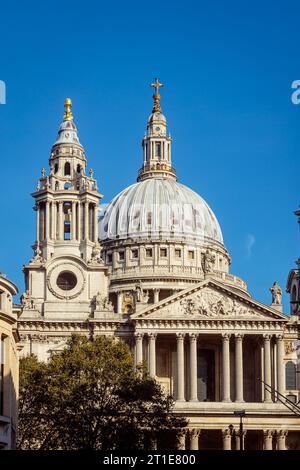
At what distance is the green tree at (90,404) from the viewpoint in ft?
327

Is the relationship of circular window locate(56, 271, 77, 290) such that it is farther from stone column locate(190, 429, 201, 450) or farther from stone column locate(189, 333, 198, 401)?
stone column locate(190, 429, 201, 450)

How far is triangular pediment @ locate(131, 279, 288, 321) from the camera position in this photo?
139750 mm

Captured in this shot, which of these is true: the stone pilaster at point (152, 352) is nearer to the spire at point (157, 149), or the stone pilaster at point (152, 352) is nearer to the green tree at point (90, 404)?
the green tree at point (90, 404)

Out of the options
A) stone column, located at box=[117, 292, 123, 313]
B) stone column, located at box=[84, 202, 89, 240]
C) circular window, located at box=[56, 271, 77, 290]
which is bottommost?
circular window, located at box=[56, 271, 77, 290]

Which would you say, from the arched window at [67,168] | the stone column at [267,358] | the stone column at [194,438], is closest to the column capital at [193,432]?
the stone column at [194,438]

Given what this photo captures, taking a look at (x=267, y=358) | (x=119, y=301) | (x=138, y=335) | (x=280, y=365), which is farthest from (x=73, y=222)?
(x=280, y=365)

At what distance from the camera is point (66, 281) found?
14275 cm

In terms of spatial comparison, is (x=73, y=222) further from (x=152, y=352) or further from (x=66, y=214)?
(x=152, y=352)

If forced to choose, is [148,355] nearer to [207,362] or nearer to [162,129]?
[207,362]

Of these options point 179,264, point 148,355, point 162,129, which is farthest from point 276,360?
point 162,129

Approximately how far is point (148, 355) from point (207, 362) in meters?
10.5

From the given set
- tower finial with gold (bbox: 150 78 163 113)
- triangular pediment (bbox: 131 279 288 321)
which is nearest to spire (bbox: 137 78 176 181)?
tower finial with gold (bbox: 150 78 163 113)

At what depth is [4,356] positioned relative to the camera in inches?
2990
